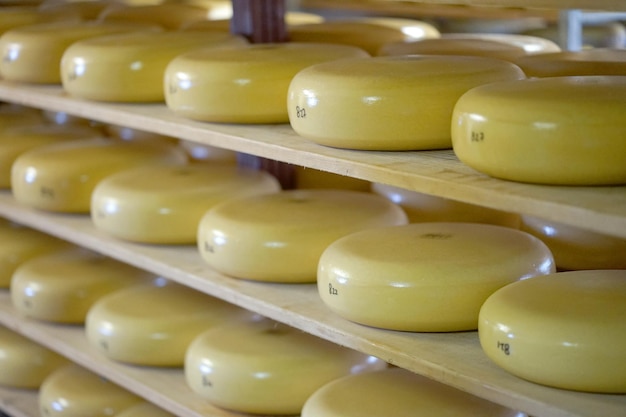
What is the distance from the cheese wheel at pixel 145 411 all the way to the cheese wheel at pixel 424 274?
835 mm

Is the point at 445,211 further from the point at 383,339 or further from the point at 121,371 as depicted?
the point at 121,371

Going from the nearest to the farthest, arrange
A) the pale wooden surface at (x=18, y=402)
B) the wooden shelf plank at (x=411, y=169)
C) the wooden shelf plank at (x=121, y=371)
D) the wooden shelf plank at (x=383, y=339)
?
the wooden shelf plank at (x=411, y=169) → the wooden shelf plank at (x=383, y=339) → the wooden shelf plank at (x=121, y=371) → the pale wooden surface at (x=18, y=402)

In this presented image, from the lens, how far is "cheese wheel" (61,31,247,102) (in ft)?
7.89

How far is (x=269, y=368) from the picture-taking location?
85.5 inches

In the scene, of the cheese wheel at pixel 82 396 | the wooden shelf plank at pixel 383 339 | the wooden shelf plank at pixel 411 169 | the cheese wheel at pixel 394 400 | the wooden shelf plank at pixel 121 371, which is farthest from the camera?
the cheese wheel at pixel 82 396

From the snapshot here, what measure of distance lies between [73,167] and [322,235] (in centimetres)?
91

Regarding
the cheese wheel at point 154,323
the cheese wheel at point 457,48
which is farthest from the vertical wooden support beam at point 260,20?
the cheese wheel at point 154,323

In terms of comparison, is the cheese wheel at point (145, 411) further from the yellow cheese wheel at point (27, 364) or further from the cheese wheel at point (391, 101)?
the cheese wheel at point (391, 101)

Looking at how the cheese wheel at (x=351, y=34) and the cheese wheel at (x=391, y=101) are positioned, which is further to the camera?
the cheese wheel at (x=351, y=34)

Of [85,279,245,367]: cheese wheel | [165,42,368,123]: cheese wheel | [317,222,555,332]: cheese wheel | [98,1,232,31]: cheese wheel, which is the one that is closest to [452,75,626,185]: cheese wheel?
[317,222,555,332]: cheese wheel

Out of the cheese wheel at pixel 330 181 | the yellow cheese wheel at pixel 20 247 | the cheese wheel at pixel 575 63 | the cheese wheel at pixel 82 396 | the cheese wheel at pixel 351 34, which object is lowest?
the cheese wheel at pixel 82 396

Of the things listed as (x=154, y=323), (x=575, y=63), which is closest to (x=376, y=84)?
(x=575, y=63)

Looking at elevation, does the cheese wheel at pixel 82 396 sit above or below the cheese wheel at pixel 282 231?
below

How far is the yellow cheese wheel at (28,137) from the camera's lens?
10.1 feet
